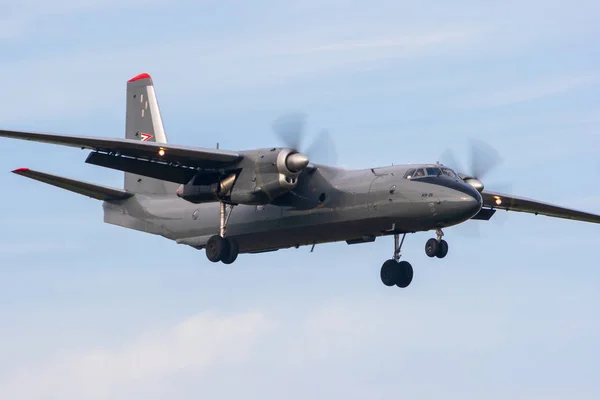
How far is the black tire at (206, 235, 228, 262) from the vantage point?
4128cm

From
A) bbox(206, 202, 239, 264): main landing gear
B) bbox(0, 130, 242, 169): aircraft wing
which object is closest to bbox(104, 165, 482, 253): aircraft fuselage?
bbox(206, 202, 239, 264): main landing gear

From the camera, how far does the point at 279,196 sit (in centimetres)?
4062

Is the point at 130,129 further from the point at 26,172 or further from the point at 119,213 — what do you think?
the point at 26,172

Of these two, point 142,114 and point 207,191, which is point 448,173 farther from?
point 142,114

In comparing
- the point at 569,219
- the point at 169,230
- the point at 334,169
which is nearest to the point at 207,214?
the point at 169,230

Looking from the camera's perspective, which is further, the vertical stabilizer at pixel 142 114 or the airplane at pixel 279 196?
the vertical stabilizer at pixel 142 114

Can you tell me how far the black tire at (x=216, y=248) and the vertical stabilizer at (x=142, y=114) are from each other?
6.23m

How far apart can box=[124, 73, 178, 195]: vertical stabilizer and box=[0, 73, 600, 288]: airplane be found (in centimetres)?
397

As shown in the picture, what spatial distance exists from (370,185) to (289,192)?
9.08 feet

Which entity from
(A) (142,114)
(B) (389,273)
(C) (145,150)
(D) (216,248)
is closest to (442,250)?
(B) (389,273)

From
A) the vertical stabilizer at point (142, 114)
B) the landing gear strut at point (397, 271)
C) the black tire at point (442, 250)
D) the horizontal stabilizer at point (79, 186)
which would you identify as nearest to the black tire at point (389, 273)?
the landing gear strut at point (397, 271)

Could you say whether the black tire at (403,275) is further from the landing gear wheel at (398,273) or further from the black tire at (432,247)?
the black tire at (432,247)

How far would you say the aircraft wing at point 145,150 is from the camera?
3912cm

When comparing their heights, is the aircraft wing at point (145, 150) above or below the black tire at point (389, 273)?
above
